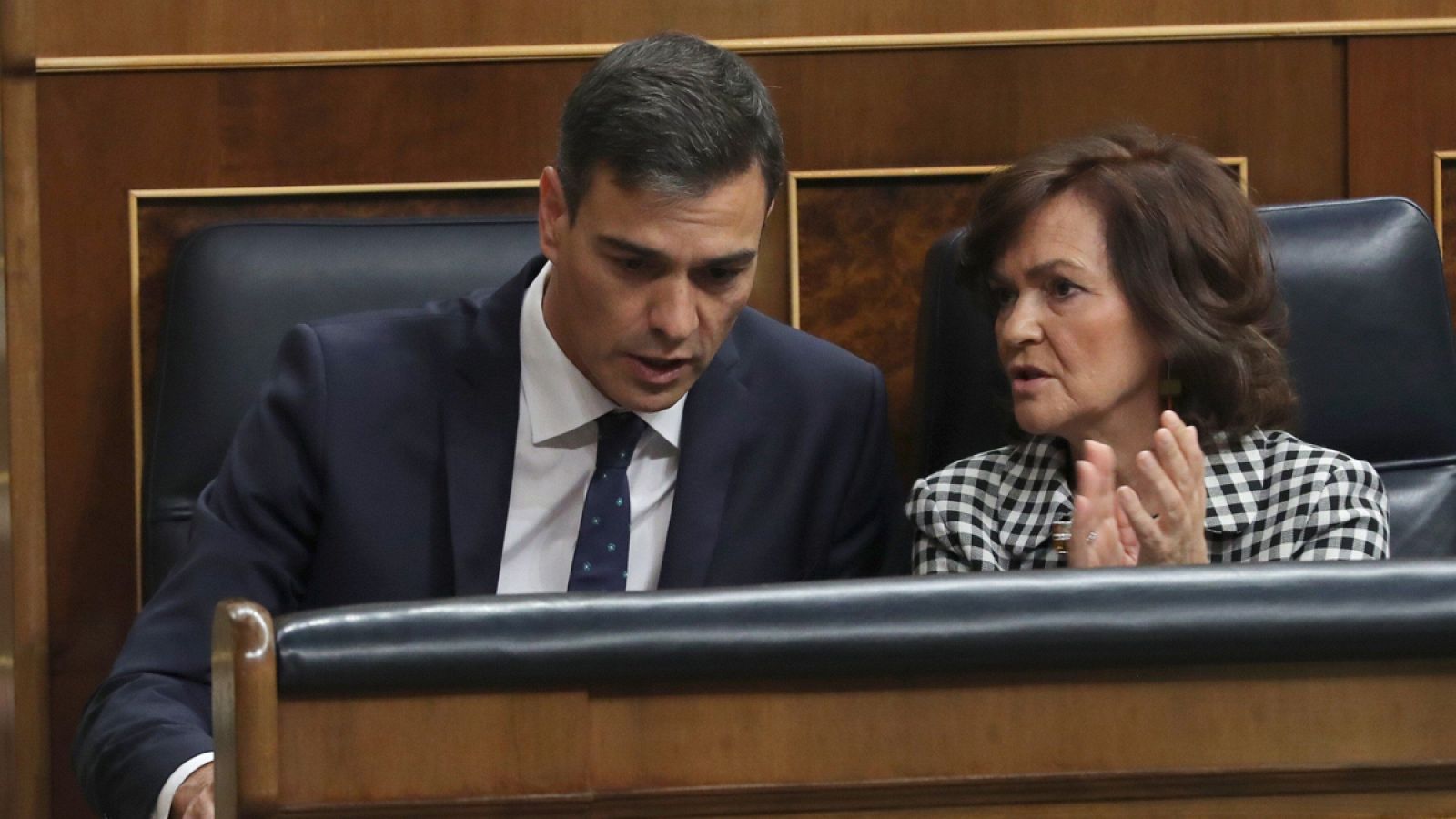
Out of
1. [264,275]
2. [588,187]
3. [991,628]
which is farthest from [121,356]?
[991,628]

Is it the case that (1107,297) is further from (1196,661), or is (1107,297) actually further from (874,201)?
(1196,661)

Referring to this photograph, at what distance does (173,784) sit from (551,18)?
1.09 m

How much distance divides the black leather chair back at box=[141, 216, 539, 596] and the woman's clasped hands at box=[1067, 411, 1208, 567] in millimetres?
685

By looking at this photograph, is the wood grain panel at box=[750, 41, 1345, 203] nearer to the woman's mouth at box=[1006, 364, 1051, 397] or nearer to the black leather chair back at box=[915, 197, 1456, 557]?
the black leather chair back at box=[915, 197, 1456, 557]

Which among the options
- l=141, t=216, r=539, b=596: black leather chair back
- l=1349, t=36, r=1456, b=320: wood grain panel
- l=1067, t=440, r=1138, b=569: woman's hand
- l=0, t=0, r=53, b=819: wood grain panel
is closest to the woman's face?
l=1067, t=440, r=1138, b=569: woman's hand

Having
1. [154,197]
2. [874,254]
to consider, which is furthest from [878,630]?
[154,197]

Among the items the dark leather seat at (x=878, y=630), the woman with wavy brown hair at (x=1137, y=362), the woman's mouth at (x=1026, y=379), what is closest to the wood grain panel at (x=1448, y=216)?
the woman with wavy brown hair at (x=1137, y=362)

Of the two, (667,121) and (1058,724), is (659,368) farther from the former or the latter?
(1058,724)

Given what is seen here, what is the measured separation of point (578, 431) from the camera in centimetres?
159

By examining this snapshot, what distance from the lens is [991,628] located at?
769mm

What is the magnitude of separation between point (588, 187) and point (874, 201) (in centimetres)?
66

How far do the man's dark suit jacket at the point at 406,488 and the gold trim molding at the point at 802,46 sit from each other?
49 cm

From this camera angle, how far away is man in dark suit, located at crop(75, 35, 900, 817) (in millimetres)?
1445

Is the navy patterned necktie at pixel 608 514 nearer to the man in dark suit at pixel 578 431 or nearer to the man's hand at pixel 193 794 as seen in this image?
the man in dark suit at pixel 578 431
